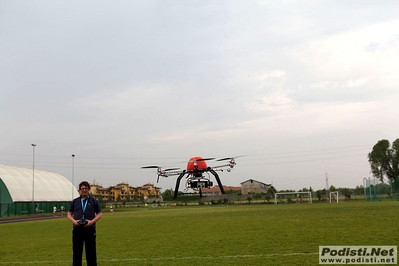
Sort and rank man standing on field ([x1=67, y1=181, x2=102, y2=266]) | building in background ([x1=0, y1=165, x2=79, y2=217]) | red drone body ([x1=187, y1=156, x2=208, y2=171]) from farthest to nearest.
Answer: red drone body ([x1=187, y1=156, x2=208, y2=171]), building in background ([x1=0, y1=165, x2=79, y2=217]), man standing on field ([x1=67, y1=181, x2=102, y2=266])

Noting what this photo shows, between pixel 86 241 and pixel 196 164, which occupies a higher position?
pixel 196 164

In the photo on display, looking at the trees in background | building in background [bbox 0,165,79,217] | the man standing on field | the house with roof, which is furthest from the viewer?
the house with roof

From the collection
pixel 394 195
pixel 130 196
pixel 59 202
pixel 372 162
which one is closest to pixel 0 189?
pixel 59 202

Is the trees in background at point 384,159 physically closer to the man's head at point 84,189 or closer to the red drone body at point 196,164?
the red drone body at point 196,164

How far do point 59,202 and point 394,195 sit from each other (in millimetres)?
53609

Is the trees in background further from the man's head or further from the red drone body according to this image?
the man's head

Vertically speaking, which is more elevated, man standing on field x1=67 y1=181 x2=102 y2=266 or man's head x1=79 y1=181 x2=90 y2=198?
man's head x1=79 y1=181 x2=90 y2=198

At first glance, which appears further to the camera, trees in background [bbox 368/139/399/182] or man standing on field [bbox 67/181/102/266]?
trees in background [bbox 368/139/399/182]

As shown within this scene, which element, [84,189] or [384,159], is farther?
[384,159]

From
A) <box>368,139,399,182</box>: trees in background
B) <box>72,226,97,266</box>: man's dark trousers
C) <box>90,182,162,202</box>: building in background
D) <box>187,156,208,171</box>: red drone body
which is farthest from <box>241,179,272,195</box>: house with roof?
<box>72,226,97,266</box>: man's dark trousers

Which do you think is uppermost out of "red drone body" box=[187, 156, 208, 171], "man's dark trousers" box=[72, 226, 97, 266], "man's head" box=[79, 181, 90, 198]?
"red drone body" box=[187, 156, 208, 171]

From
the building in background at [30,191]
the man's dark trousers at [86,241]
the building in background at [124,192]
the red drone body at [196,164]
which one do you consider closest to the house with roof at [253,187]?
the building in background at [124,192]

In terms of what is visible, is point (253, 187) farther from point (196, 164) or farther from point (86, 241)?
point (86, 241)

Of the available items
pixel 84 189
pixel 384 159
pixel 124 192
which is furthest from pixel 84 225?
pixel 124 192
